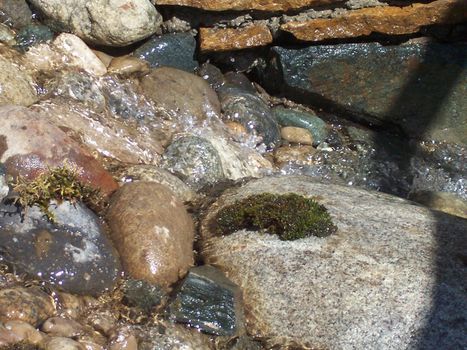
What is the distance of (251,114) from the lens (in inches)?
368

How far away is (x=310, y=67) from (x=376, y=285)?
160 inches

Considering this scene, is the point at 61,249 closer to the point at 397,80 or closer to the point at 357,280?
the point at 357,280

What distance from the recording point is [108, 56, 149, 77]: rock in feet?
29.5

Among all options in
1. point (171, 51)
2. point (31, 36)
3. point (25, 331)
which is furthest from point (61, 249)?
point (171, 51)

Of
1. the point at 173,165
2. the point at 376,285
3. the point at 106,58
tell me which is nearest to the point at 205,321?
the point at 376,285

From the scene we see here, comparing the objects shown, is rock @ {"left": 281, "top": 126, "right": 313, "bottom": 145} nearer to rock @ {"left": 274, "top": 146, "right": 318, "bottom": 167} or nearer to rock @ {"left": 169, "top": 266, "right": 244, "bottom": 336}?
rock @ {"left": 274, "top": 146, "right": 318, "bottom": 167}

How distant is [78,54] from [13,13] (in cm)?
81

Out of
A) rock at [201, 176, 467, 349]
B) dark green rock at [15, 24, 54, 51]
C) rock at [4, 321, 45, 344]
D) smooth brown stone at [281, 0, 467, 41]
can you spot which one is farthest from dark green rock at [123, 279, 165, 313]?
smooth brown stone at [281, 0, 467, 41]

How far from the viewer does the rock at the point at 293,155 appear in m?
9.20

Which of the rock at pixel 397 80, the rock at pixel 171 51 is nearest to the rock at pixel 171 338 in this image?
the rock at pixel 171 51

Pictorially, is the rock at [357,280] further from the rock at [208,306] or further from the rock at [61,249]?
the rock at [61,249]

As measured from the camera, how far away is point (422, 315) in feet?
19.5

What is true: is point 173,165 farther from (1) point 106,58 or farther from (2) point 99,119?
(1) point 106,58

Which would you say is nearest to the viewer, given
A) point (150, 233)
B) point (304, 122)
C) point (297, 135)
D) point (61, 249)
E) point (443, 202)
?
point (61, 249)
